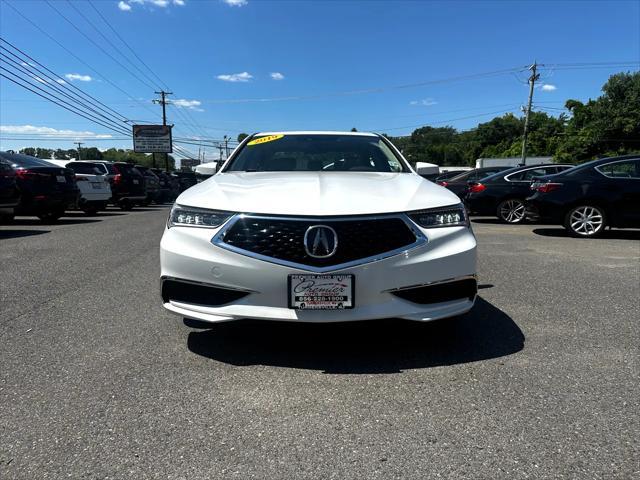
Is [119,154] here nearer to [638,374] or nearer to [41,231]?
[41,231]

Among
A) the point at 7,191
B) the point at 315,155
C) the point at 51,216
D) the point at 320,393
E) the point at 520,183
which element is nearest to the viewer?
the point at 320,393

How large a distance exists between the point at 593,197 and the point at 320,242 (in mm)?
7630

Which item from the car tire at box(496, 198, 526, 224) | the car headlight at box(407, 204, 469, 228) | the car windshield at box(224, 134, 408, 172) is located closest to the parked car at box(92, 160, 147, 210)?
the car tire at box(496, 198, 526, 224)

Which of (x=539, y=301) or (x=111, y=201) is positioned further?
(x=111, y=201)

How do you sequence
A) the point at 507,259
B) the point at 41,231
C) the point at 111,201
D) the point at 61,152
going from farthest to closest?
the point at 61,152 < the point at 111,201 < the point at 41,231 < the point at 507,259

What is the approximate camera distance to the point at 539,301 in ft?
14.4

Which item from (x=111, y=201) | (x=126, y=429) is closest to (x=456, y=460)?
(x=126, y=429)

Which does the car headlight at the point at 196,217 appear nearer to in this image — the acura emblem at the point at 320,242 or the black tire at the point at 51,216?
the acura emblem at the point at 320,242

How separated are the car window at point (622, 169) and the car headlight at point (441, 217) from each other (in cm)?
683

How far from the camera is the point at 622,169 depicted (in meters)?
8.42

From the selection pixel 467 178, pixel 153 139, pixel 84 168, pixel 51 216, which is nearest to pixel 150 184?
pixel 84 168

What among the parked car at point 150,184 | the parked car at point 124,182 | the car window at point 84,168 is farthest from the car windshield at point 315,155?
the parked car at point 150,184

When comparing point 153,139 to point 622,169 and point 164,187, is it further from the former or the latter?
point 622,169

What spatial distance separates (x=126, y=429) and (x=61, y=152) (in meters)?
105
